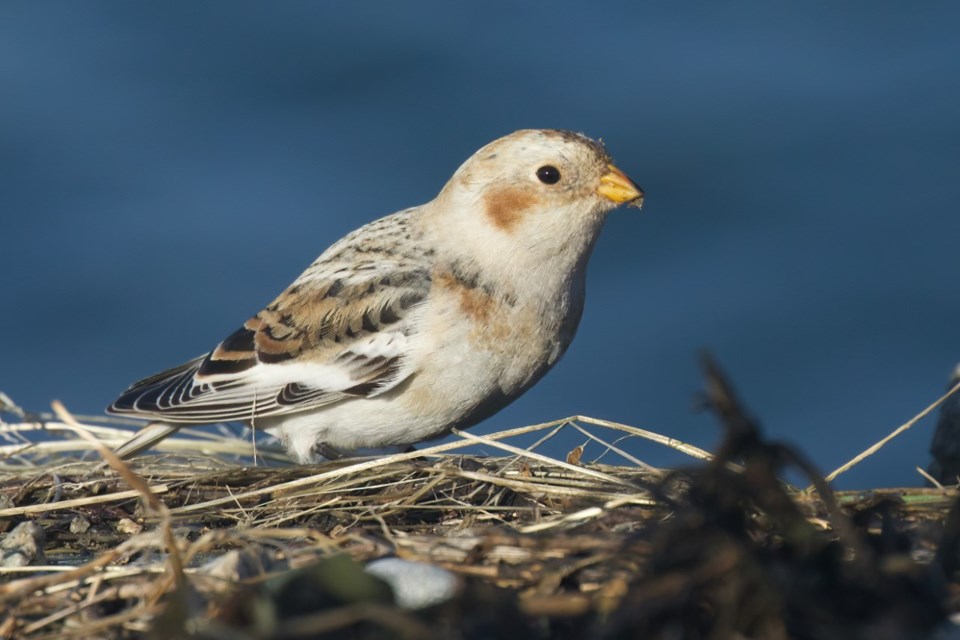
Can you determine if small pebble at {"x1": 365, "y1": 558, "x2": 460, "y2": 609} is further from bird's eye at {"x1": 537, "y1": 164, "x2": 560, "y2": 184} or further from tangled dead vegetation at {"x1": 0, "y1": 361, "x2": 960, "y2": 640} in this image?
bird's eye at {"x1": 537, "y1": 164, "x2": 560, "y2": 184}

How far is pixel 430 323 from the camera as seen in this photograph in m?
4.37

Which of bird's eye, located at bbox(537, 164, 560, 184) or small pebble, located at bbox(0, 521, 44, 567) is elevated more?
bird's eye, located at bbox(537, 164, 560, 184)

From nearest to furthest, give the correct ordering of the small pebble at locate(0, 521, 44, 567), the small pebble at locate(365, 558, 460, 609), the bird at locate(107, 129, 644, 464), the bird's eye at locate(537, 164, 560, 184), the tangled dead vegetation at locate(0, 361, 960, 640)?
1. the tangled dead vegetation at locate(0, 361, 960, 640)
2. the small pebble at locate(365, 558, 460, 609)
3. the small pebble at locate(0, 521, 44, 567)
4. the bird at locate(107, 129, 644, 464)
5. the bird's eye at locate(537, 164, 560, 184)

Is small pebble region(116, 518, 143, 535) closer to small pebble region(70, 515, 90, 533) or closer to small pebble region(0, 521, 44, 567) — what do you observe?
small pebble region(70, 515, 90, 533)

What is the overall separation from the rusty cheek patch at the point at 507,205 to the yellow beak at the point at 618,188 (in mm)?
245

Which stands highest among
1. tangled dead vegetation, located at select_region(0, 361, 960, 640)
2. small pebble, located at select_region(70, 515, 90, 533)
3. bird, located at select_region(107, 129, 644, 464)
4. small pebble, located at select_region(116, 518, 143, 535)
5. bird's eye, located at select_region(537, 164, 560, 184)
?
bird's eye, located at select_region(537, 164, 560, 184)

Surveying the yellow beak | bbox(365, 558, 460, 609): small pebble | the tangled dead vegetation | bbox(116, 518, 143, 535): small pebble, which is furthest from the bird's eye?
bbox(365, 558, 460, 609): small pebble

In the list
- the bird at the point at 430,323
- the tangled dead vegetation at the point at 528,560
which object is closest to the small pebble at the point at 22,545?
the tangled dead vegetation at the point at 528,560

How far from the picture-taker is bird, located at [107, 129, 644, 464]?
438 centimetres

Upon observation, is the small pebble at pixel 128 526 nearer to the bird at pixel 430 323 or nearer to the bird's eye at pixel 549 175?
the bird at pixel 430 323

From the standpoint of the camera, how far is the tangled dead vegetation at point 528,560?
2.24m

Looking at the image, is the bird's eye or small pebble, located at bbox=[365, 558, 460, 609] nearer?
small pebble, located at bbox=[365, 558, 460, 609]

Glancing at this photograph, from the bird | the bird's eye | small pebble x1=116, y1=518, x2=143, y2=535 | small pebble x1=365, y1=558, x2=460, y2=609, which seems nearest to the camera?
small pebble x1=365, y1=558, x2=460, y2=609

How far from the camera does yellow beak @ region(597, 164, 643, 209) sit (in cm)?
446
